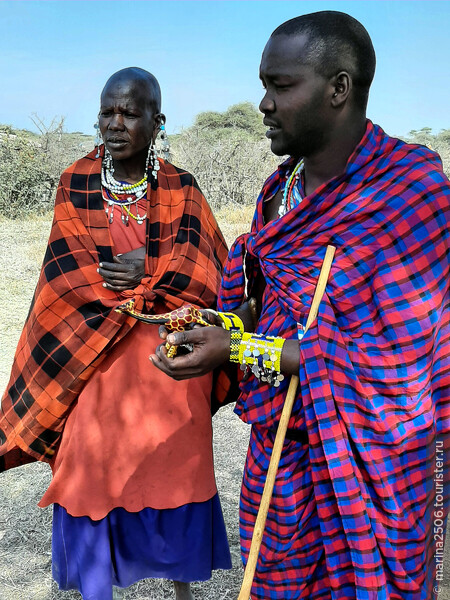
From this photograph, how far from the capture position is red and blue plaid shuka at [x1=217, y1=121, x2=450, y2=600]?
1622 millimetres

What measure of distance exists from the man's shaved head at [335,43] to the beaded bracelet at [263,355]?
647 mm

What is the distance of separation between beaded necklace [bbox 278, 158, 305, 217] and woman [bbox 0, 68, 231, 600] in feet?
2.61

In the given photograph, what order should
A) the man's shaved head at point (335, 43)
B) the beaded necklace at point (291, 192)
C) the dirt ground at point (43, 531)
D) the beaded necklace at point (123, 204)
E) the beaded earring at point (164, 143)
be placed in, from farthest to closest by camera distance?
the dirt ground at point (43, 531) → the beaded earring at point (164, 143) → the beaded necklace at point (123, 204) → the beaded necklace at point (291, 192) → the man's shaved head at point (335, 43)

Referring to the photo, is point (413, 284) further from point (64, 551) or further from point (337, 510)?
point (64, 551)

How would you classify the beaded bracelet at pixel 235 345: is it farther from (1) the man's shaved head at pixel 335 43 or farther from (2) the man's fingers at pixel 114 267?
(2) the man's fingers at pixel 114 267

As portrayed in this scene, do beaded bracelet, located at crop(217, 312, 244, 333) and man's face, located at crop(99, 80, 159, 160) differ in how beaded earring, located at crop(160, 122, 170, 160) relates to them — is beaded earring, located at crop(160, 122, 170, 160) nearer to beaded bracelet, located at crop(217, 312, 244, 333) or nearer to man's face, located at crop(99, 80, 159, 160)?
man's face, located at crop(99, 80, 159, 160)

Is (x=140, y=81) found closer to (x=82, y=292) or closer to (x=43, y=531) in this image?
(x=82, y=292)

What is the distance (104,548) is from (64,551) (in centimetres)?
17

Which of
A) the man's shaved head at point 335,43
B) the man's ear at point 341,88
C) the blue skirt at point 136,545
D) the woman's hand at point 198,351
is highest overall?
the man's shaved head at point 335,43

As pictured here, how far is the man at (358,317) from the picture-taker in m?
1.62

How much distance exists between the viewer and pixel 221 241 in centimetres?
295

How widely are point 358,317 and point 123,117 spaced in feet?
4.69

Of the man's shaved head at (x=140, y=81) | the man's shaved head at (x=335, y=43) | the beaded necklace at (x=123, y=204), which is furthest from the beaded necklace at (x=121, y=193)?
the man's shaved head at (x=335, y=43)

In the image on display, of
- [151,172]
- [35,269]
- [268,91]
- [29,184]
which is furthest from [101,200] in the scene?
[29,184]
